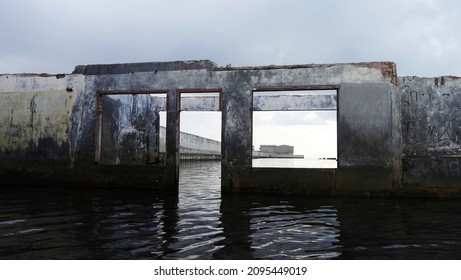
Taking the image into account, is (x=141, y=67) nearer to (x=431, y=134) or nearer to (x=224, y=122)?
(x=224, y=122)

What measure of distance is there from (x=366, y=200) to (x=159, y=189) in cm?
514

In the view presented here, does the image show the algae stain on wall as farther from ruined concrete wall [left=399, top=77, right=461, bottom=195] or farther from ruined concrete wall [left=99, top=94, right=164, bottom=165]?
ruined concrete wall [left=399, top=77, right=461, bottom=195]

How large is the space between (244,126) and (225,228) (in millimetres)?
4399

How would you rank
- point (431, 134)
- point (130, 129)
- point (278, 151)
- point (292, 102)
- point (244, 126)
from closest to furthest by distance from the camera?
point (431, 134)
point (244, 126)
point (130, 129)
point (292, 102)
point (278, 151)

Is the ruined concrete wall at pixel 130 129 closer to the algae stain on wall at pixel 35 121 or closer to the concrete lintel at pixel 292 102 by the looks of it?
the algae stain on wall at pixel 35 121

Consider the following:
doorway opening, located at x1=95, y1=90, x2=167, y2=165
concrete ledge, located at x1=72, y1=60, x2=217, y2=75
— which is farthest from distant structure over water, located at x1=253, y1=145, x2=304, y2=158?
concrete ledge, located at x1=72, y1=60, x2=217, y2=75

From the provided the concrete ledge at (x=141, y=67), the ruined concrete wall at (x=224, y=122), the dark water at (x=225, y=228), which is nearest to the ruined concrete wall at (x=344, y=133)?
the ruined concrete wall at (x=224, y=122)

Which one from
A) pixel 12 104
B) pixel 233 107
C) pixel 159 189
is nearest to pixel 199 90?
pixel 233 107

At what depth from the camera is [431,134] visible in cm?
866

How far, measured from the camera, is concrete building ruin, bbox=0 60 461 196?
335 inches

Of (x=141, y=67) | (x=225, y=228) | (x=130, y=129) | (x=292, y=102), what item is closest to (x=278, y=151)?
(x=292, y=102)

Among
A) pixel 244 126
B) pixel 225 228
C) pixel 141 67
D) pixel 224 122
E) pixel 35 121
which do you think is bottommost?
pixel 225 228

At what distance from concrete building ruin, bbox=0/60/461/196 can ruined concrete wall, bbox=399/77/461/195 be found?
0.08ft
